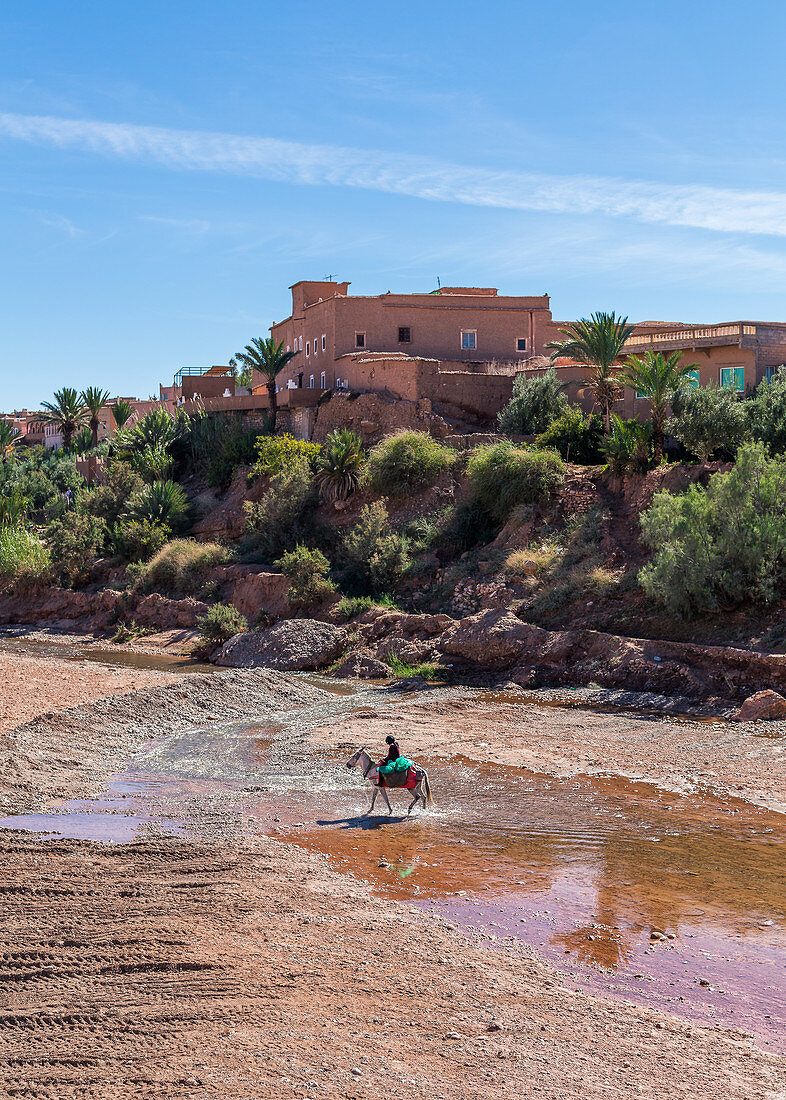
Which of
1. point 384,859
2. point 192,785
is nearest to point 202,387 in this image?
point 192,785

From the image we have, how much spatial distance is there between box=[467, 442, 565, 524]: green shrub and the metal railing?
6.86m

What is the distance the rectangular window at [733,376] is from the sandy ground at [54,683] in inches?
771

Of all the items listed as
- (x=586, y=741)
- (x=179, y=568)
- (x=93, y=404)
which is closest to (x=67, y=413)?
(x=93, y=404)

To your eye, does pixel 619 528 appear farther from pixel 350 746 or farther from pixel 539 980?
pixel 539 980

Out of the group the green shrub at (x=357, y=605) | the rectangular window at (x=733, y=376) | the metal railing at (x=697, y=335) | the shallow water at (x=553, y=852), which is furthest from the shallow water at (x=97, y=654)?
the metal railing at (x=697, y=335)

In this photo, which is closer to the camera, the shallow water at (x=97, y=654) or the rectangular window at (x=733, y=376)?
the shallow water at (x=97, y=654)

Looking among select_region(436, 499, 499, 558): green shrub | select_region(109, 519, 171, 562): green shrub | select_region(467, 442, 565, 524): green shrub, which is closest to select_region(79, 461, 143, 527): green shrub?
select_region(109, 519, 171, 562): green shrub

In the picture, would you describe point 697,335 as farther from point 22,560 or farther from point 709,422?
point 22,560

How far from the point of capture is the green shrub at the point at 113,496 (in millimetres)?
40000

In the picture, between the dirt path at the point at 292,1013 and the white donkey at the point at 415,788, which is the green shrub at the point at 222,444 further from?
the dirt path at the point at 292,1013

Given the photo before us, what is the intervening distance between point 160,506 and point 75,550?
3.68 meters

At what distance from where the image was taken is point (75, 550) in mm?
36812

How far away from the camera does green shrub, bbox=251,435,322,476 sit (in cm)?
3559

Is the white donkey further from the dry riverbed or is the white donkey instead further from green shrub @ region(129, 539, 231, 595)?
green shrub @ region(129, 539, 231, 595)
